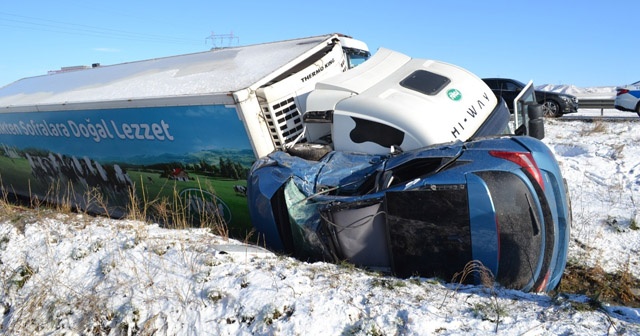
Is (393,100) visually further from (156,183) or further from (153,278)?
(156,183)

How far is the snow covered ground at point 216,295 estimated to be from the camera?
9.48 ft

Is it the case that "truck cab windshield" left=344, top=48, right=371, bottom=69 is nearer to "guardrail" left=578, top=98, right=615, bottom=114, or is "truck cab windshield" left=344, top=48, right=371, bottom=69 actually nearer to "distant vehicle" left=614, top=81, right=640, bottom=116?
"distant vehicle" left=614, top=81, right=640, bottom=116

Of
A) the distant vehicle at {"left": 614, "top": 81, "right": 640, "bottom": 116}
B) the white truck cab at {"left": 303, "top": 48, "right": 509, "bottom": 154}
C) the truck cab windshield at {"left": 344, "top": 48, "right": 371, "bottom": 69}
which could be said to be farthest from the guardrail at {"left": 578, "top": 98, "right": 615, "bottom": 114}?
the white truck cab at {"left": 303, "top": 48, "right": 509, "bottom": 154}

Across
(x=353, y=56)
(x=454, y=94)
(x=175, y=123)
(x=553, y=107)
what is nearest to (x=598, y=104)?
(x=553, y=107)

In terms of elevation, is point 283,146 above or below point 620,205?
above

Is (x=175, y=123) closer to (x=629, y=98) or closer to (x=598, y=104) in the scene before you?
(x=629, y=98)

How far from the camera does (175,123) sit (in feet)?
19.0

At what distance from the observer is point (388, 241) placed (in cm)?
393

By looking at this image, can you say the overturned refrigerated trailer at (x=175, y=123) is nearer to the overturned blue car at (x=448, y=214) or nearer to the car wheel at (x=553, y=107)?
the overturned blue car at (x=448, y=214)

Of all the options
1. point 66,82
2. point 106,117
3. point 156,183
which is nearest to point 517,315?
point 156,183

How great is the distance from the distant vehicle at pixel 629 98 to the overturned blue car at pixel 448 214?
12.4 m

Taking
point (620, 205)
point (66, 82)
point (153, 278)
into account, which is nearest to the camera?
point (153, 278)

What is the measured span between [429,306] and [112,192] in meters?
5.55

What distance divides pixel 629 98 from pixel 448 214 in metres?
13.4
